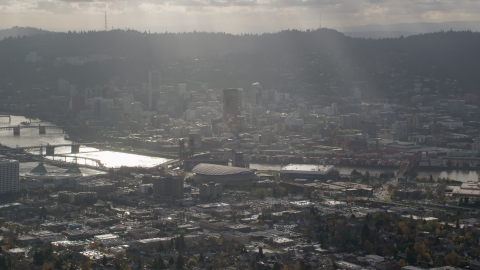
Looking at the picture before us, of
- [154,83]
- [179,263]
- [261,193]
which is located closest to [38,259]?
[179,263]

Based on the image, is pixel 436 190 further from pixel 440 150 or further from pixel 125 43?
pixel 125 43

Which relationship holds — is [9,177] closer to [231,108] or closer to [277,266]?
[277,266]

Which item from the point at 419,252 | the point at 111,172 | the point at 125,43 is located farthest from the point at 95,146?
the point at 125,43

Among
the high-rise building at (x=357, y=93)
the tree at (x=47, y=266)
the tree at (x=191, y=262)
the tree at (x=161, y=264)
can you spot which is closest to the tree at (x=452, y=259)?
the tree at (x=191, y=262)

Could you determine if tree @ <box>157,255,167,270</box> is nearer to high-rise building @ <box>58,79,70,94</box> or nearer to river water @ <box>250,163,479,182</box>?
river water @ <box>250,163,479,182</box>

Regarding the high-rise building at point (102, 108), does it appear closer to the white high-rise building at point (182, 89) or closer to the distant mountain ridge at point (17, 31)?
the white high-rise building at point (182, 89)

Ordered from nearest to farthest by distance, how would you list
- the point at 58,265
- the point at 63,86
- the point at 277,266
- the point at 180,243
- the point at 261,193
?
the point at 277,266, the point at 58,265, the point at 180,243, the point at 261,193, the point at 63,86
